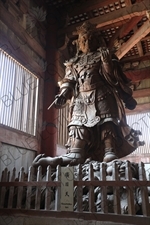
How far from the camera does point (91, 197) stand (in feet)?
4.59

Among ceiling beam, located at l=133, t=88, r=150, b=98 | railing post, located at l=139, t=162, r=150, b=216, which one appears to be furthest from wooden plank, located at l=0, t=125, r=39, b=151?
ceiling beam, located at l=133, t=88, r=150, b=98

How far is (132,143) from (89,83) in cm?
70

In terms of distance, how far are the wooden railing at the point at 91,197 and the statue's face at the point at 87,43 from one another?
1.43 metres

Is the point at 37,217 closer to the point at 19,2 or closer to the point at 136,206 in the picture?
the point at 136,206

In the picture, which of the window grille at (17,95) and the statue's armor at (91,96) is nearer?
Answer: the statue's armor at (91,96)

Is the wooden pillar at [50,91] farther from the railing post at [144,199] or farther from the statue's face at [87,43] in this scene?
the railing post at [144,199]

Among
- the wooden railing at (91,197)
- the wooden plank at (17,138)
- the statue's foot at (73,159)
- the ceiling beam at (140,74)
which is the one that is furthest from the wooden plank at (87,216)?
the ceiling beam at (140,74)

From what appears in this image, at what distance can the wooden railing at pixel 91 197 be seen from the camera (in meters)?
1.31

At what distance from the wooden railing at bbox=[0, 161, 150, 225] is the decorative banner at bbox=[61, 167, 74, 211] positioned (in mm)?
23

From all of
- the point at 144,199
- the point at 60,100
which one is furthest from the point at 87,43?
the point at 144,199

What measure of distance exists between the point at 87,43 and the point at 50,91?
0.94 meters

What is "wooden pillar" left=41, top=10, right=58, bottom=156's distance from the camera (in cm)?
297

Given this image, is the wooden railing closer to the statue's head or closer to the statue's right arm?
the statue's right arm

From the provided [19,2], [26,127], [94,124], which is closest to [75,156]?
[94,124]
